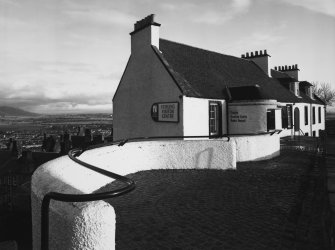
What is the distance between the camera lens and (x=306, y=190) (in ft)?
26.7

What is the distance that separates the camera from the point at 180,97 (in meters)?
14.8

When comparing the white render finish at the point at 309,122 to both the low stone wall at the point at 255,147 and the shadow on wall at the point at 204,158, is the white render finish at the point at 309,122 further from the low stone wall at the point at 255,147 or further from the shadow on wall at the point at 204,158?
the shadow on wall at the point at 204,158

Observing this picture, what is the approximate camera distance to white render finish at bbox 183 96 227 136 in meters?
15.0

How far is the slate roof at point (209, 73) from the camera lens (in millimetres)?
16547

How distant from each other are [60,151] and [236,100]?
39.3 metres

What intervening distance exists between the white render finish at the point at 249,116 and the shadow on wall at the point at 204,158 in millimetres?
7537

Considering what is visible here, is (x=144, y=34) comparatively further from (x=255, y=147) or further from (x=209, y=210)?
(x=209, y=210)

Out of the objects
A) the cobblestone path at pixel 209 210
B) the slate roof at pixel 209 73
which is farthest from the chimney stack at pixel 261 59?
the cobblestone path at pixel 209 210

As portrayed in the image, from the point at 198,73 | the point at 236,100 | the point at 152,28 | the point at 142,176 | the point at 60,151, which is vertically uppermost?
the point at 152,28

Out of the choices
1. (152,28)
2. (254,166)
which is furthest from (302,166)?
(152,28)

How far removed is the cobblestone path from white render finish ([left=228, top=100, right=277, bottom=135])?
708cm

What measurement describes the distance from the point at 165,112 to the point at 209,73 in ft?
18.8

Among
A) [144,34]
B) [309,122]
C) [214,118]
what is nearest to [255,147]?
[214,118]

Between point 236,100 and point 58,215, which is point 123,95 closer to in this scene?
point 236,100
